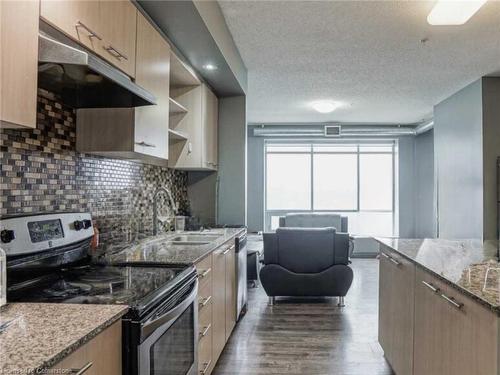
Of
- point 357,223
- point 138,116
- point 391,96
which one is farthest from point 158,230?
point 357,223

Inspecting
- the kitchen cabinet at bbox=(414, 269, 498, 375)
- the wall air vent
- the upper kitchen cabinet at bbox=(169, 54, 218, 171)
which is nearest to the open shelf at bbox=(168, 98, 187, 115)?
the upper kitchen cabinet at bbox=(169, 54, 218, 171)

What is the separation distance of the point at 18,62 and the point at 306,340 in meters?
2.91

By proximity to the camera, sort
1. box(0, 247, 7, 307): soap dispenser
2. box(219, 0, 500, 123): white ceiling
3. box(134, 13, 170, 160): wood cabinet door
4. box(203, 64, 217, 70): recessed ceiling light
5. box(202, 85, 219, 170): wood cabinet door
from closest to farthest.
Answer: box(0, 247, 7, 307): soap dispenser, box(134, 13, 170, 160): wood cabinet door, box(219, 0, 500, 123): white ceiling, box(203, 64, 217, 70): recessed ceiling light, box(202, 85, 219, 170): wood cabinet door

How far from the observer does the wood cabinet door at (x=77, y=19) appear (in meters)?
1.38

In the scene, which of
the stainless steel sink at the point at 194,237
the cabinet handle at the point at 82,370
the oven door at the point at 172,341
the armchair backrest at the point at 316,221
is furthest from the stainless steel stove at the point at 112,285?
the armchair backrest at the point at 316,221

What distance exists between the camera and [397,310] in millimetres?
2428

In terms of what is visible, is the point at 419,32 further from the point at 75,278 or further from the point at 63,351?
the point at 63,351

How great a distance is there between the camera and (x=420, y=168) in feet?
25.2

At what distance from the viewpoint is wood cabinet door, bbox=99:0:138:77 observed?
1.73 metres

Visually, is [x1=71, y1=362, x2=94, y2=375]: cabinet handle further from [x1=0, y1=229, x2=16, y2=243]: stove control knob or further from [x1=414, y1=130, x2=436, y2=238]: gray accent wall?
[x1=414, y1=130, x2=436, y2=238]: gray accent wall

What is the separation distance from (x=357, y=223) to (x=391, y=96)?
3.33 m

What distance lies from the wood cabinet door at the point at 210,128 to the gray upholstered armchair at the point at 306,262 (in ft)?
3.50

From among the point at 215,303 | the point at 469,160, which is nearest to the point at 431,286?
the point at 215,303

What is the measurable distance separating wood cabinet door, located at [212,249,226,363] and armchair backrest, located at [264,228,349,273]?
1443 millimetres
